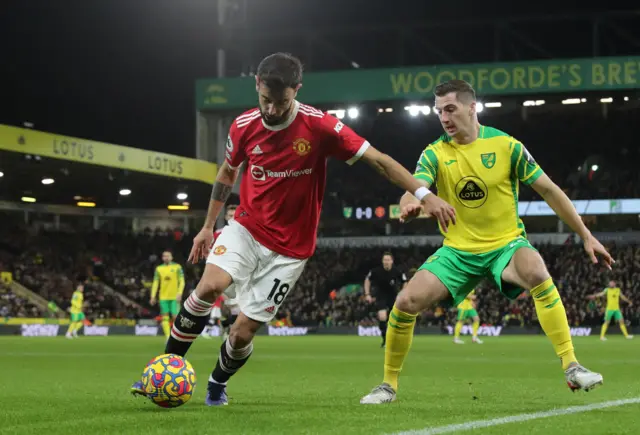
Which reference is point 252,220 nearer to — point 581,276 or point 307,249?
point 307,249

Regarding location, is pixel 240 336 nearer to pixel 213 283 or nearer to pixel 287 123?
pixel 213 283

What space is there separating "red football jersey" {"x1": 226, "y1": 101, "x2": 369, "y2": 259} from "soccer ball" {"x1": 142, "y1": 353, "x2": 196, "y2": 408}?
1048 millimetres

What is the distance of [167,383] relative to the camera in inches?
246

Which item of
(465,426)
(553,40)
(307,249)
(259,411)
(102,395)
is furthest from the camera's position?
(553,40)

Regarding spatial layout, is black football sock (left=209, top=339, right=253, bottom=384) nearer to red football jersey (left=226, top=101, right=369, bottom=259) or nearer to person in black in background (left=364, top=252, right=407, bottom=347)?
red football jersey (left=226, top=101, right=369, bottom=259)

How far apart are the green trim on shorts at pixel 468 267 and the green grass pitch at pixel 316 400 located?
32.6 inches

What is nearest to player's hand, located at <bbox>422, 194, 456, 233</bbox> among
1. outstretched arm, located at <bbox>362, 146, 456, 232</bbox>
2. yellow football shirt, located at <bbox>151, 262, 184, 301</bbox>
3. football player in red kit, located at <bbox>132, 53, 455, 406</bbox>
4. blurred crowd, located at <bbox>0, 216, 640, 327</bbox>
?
outstretched arm, located at <bbox>362, 146, 456, 232</bbox>

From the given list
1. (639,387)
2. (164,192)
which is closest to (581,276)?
(164,192)

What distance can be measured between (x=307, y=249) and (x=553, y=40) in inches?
1529

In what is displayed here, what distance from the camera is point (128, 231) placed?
52.2 metres

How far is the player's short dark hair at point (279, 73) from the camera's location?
6.17 meters

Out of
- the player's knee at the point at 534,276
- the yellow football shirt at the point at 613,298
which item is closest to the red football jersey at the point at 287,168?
the player's knee at the point at 534,276

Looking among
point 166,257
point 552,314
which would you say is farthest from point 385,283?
point 552,314

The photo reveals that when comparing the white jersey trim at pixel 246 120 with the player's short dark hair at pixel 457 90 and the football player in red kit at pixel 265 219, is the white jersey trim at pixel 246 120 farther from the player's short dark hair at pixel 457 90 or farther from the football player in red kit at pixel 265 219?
the player's short dark hair at pixel 457 90
